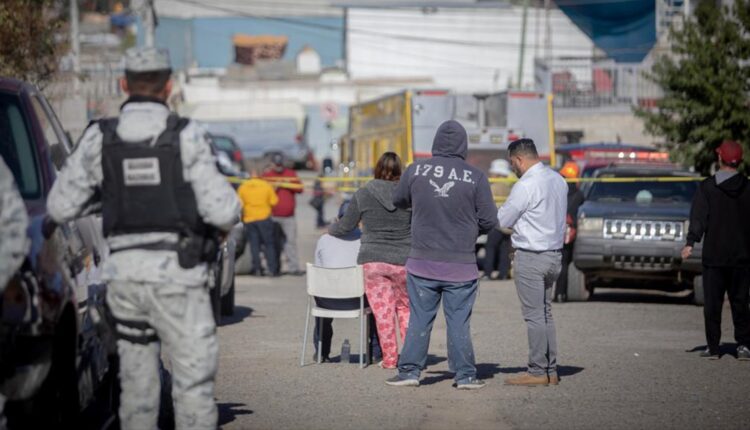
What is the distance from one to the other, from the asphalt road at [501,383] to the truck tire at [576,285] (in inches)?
67.1

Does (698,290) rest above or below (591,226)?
below

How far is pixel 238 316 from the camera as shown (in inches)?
615

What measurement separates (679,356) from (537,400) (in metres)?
3.07

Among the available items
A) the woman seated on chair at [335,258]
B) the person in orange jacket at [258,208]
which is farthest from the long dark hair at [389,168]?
the person in orange jacket at [258,208]

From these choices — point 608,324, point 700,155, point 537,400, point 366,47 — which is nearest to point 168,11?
point 366,47

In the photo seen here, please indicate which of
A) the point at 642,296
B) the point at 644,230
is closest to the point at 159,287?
the point at 644,230

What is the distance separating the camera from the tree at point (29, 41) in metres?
16.9

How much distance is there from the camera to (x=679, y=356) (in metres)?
12.2

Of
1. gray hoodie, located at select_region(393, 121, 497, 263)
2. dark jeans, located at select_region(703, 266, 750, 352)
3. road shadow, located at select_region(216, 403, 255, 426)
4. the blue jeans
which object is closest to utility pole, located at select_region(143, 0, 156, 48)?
dark jeans, located at select_region(703, 266, 750, 352)

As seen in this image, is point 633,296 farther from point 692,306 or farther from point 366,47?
point 366,47

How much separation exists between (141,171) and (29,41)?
38.9ft

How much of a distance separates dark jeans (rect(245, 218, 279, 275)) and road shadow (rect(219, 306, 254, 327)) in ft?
15.0

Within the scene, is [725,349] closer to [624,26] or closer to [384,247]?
[384,247]

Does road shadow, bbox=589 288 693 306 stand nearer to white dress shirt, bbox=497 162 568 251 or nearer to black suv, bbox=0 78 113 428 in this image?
white dress shirt, bbox=497 162 568 251
